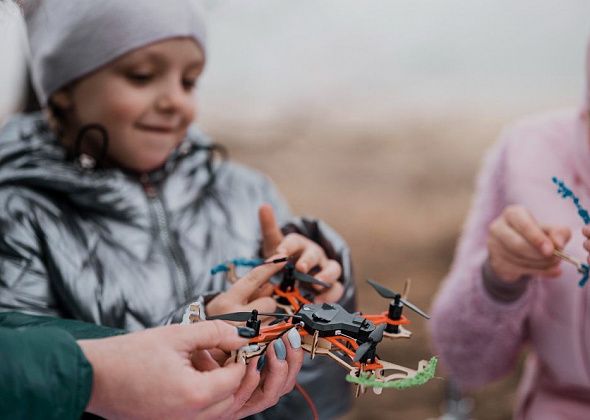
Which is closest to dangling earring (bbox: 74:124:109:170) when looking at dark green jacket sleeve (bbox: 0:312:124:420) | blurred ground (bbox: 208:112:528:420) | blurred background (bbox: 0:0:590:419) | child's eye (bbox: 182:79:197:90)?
child's eye (bbox: 182:79:197:90)

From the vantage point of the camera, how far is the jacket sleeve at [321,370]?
72 centimetres

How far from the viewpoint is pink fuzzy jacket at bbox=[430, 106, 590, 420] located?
84 centimetres

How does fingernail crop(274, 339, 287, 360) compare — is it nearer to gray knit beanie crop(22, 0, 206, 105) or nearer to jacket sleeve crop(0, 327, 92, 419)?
jacket sleeve crop(0, 327, 92, 419)

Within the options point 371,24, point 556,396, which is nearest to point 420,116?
point 371,24

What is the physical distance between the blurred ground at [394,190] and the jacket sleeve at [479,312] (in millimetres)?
707

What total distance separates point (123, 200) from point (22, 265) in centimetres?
14

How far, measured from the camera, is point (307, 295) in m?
0.67

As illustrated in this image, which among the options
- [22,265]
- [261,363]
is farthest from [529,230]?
[22,265]

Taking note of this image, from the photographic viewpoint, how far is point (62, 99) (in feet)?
2.66

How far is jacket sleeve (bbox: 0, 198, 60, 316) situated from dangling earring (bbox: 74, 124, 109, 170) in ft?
0.31

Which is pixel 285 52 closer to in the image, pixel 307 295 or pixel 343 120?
pixel 343 120

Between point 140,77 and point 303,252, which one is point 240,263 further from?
point 140,77

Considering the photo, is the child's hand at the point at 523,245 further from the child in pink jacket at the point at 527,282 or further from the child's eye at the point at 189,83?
the child's eye at the point at 189,83

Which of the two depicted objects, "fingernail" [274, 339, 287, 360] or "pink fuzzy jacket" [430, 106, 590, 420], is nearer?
"fingernail" [274, 339, 287, 360]
